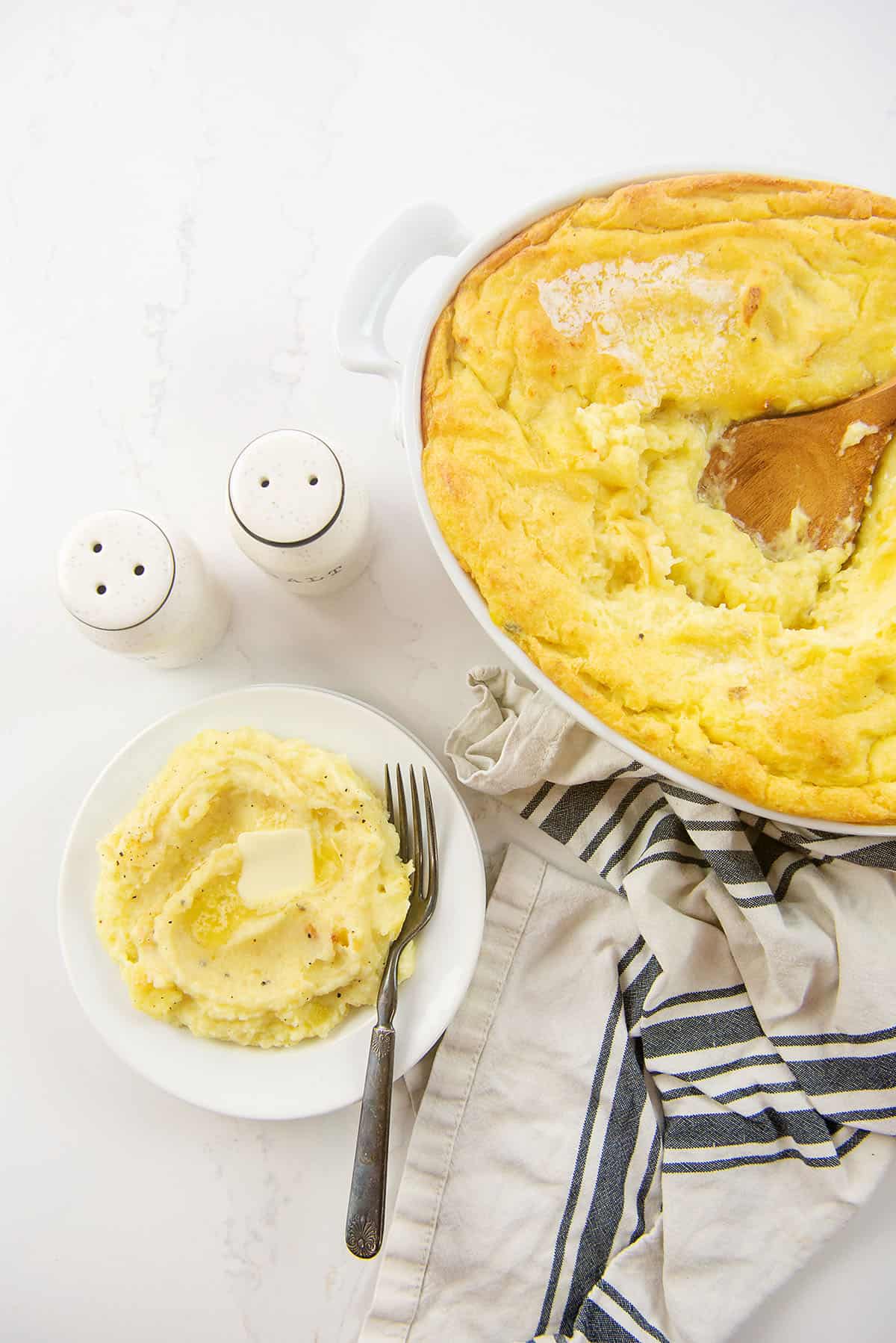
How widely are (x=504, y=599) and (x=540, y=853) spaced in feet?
2.35

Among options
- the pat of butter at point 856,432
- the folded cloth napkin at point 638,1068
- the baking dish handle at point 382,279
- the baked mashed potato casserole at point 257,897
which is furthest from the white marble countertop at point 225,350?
the pat of butter at point 856,432

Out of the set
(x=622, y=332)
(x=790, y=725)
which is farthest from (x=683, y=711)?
(x=622, y=332)

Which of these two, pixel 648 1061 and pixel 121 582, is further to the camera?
pixel 648 1061

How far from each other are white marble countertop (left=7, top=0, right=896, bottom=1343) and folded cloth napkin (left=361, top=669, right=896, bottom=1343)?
0.16 m

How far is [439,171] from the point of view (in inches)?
79.0

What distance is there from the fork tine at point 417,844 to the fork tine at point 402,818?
0.05ft

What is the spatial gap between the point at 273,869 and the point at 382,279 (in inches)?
43.5

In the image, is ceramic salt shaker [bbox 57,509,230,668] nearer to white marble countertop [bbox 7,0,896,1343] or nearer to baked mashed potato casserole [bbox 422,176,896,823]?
white marble countertop [bbox 7,0,896,1343]

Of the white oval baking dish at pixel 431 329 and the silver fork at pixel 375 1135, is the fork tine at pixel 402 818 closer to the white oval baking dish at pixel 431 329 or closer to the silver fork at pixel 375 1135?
the silver fork at pixel 375 1135

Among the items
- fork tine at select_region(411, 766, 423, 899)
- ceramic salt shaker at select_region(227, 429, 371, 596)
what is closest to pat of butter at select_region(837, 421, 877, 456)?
ceramic salt shaker at select_region(227, 429, 371, 596)

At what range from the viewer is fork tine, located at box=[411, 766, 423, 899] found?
5.89 feet

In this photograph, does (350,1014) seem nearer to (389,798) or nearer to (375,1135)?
(375,1135)

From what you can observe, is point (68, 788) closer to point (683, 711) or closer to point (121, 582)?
point (121, 582)

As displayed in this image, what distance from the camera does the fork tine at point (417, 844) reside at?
5.89 ft
